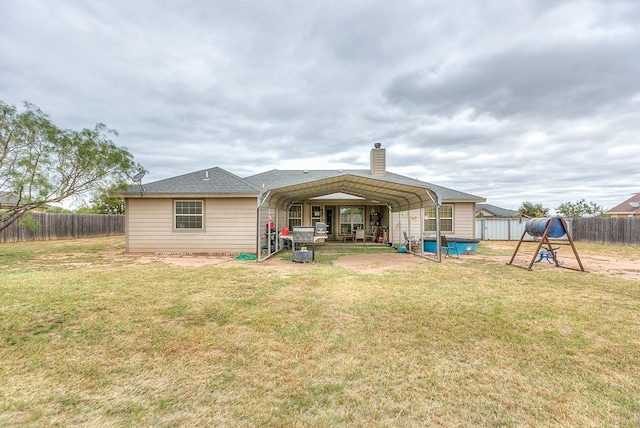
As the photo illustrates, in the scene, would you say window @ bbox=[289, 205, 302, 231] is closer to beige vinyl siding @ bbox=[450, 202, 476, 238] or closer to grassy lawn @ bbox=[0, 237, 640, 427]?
beige vinyl siding @ bbox=[450, 202, 476, 238]

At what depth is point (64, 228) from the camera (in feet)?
65.2

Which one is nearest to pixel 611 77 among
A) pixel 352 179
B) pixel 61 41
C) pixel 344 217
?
pixel 352 179

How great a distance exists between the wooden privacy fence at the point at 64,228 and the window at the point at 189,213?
9704 mm

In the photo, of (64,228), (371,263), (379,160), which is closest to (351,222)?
(379,160)

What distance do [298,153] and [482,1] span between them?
19155mm

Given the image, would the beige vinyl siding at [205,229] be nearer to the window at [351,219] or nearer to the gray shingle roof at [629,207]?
the window at [351,219]

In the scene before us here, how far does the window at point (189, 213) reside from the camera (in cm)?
1166

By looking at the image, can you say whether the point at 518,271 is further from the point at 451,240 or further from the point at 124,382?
the point at 124,382

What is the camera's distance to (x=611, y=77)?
36.4ft

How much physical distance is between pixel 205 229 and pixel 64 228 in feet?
49.5

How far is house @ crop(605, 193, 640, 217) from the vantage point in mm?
31219

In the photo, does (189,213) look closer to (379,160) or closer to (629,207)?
(379,160)

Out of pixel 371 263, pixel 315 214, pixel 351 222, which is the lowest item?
pixel 371 263

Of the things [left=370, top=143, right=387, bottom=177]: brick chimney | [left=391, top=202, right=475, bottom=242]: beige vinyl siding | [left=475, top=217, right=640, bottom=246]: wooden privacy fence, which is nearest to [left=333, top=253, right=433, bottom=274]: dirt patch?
[left=370, top=143, right=387, bottom=177]: brick chimney
